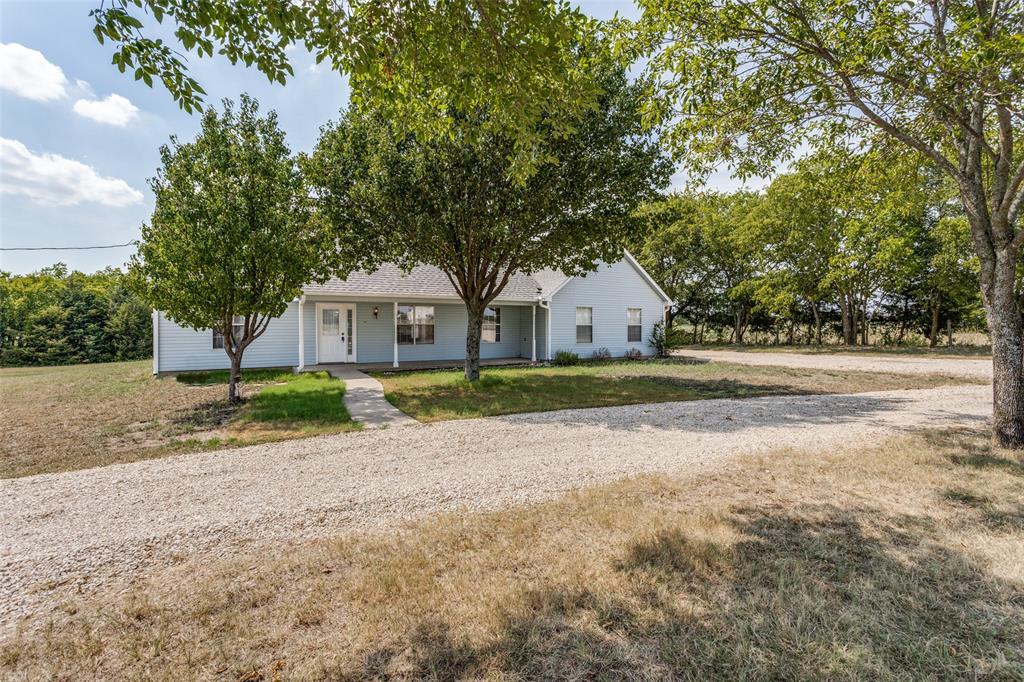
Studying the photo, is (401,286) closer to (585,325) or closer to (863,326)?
(585,325)

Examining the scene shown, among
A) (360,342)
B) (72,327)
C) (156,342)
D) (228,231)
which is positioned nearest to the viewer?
(228,231)

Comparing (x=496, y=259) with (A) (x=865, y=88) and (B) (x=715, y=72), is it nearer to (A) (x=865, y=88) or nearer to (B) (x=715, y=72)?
(B) (x=715, y=72)

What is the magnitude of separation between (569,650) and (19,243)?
1386 inches

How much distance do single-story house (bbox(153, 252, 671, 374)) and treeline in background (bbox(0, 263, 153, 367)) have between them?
837cm

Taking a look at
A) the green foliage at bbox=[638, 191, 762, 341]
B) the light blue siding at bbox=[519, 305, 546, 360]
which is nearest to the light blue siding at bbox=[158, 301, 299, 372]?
the light blue siding at bbox=[519, 305, 546, 360]

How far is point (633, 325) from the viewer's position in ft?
67.5

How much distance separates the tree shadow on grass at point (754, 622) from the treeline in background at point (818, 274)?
58.7ft

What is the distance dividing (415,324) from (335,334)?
2906mm

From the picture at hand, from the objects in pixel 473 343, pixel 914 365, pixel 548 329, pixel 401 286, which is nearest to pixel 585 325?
pixel 548 329

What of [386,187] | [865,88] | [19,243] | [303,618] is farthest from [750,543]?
[19,243]

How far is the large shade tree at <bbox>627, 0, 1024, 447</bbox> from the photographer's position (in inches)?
185

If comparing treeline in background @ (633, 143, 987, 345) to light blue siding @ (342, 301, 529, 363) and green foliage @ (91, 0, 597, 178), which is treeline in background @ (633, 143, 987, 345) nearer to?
light blue siding @ (342, 301, 529, 363)

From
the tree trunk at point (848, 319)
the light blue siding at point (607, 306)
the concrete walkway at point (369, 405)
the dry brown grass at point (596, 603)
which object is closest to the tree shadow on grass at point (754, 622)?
the dry brown grass at point (596, 603)

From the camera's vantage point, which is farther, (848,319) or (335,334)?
(848,319)
